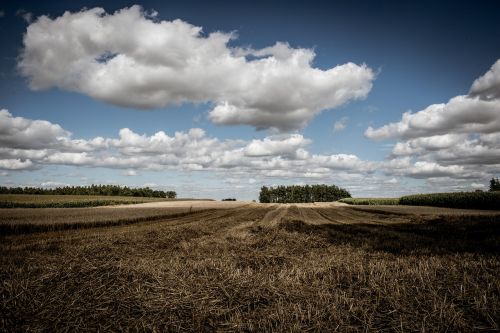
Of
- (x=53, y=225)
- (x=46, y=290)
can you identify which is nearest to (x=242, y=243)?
(x=46, y=290)

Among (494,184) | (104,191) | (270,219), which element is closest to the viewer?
(270,219)

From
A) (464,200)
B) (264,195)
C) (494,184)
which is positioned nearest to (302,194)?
(264,195)

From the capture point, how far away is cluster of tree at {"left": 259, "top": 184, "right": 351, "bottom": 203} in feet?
480

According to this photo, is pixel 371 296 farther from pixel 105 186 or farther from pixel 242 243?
pixel 105 186

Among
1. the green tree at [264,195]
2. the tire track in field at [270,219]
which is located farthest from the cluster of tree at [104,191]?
the tire track in field at [270,219]

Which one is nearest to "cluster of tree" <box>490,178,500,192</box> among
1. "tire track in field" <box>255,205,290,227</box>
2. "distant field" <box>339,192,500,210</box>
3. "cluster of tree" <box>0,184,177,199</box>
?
"distant field" <box>339,192,500,210</box>

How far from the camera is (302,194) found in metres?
151

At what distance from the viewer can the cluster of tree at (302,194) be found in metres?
146

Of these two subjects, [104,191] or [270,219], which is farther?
[104,191]

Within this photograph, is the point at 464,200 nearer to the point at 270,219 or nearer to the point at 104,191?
the point at 270,219

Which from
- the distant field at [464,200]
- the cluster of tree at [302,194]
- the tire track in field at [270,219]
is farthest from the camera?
the cluster of tree at [302,194]

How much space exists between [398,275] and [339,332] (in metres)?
2.24

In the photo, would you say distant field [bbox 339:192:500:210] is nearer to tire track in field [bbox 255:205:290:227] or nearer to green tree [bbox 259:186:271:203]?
tire track in field [bbox 255:205:290:227]

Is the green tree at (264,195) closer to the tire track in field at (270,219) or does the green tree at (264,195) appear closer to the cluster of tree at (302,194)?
the cluster of tree at (302,194)
